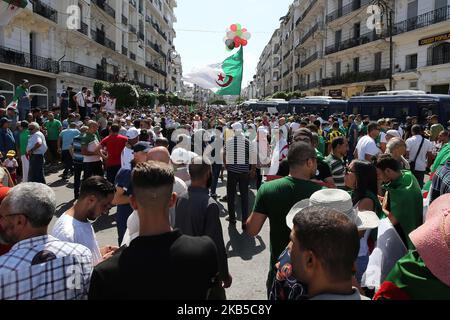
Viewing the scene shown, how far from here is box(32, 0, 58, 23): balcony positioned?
75.3 feet

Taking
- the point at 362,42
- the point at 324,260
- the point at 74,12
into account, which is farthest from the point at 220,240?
the point at 362,42

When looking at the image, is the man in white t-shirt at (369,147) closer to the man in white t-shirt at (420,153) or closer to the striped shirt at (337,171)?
the man in white t-shirt at (420,153)

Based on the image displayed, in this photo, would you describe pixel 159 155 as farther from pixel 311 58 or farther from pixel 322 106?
pixel 311 58

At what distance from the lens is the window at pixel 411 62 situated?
87.8ft

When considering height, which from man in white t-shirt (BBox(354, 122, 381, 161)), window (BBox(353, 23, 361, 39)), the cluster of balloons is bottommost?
man in white t-shirt (BBox(354, 122, 381, 161))

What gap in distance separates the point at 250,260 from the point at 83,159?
466cm

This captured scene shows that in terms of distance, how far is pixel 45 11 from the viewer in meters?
23.9

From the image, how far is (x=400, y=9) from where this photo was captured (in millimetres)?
28078

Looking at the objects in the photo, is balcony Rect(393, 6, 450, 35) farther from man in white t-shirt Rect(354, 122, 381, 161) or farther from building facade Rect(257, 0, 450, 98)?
man in white t-shirt Rect(354, 122, 381, 161)

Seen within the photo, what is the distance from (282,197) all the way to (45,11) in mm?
25467

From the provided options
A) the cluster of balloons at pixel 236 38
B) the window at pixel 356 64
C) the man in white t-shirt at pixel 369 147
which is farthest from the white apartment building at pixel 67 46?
the window at pixel 356 64

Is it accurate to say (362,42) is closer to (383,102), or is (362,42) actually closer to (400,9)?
(400,9)

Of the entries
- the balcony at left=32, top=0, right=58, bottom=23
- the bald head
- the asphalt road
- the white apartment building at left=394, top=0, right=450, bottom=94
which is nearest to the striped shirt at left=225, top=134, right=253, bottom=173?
the asphalt road

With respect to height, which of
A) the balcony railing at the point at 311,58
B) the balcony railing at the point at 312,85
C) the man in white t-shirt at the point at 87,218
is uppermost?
the balcony railing at the point at 311,58
